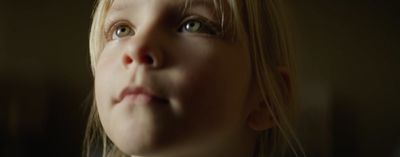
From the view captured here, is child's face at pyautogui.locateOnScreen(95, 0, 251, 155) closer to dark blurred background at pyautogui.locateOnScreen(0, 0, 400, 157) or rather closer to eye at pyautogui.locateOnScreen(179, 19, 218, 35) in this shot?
eye at pyautogui.locateOnScreen(179, 19, 218, 35)

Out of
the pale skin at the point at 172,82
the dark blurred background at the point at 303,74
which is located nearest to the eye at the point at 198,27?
the pale skin at the point at 172,82

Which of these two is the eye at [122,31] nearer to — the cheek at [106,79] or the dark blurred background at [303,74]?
the cheek at [106,79]

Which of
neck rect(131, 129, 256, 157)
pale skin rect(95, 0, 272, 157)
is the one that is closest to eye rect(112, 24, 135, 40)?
pale skin rect(95, 0, 272, 157)

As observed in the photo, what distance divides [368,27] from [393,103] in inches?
6.0

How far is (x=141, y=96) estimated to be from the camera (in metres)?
0.36

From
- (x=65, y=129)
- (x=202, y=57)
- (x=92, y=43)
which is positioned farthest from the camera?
(x=65, y=129)

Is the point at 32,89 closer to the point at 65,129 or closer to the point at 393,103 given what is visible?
the point at 65,129

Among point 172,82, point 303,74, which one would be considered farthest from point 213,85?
point 303,74

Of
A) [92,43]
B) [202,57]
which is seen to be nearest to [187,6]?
[202,57]

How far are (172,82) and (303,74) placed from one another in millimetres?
616

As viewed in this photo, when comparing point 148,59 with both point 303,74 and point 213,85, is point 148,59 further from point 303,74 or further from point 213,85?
point 303,74

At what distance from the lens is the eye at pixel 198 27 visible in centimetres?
40

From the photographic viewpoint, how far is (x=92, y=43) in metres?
0.54

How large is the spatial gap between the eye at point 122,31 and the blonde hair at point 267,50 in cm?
4
